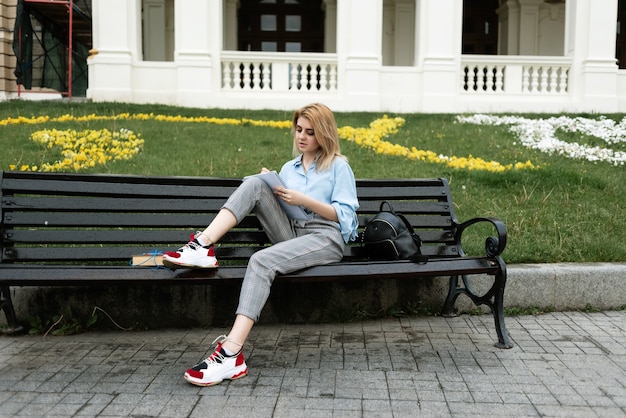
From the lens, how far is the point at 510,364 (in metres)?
3.62

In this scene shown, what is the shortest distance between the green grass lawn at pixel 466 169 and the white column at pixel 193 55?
2.63 metres

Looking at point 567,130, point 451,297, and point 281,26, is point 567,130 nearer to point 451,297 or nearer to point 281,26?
point 451,297

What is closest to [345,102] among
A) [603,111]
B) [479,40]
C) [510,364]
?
[603,111]

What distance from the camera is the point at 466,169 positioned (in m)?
7.46

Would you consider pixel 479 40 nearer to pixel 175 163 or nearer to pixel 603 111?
pixel 603 111

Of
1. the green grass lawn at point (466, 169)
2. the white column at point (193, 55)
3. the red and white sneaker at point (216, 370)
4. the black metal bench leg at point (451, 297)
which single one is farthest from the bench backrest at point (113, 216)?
the white column at point (193, 55)

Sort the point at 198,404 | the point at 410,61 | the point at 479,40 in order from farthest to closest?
the point at 479,40, the point at 410,61, the point at 198,404

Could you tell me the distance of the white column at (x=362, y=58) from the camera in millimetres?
15008

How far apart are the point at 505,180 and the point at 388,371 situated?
4.10 metres

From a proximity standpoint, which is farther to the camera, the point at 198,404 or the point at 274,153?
the point at 274,153

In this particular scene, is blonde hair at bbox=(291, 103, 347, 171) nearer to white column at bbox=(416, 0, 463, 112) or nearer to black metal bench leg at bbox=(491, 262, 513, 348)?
black metal bench leg at bbox=(491, 262, 513, 348)

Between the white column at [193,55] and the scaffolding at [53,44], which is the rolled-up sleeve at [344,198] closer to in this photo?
the white column at [193,55]

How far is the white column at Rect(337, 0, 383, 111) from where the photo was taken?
49.2 feet

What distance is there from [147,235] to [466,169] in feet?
14.6
